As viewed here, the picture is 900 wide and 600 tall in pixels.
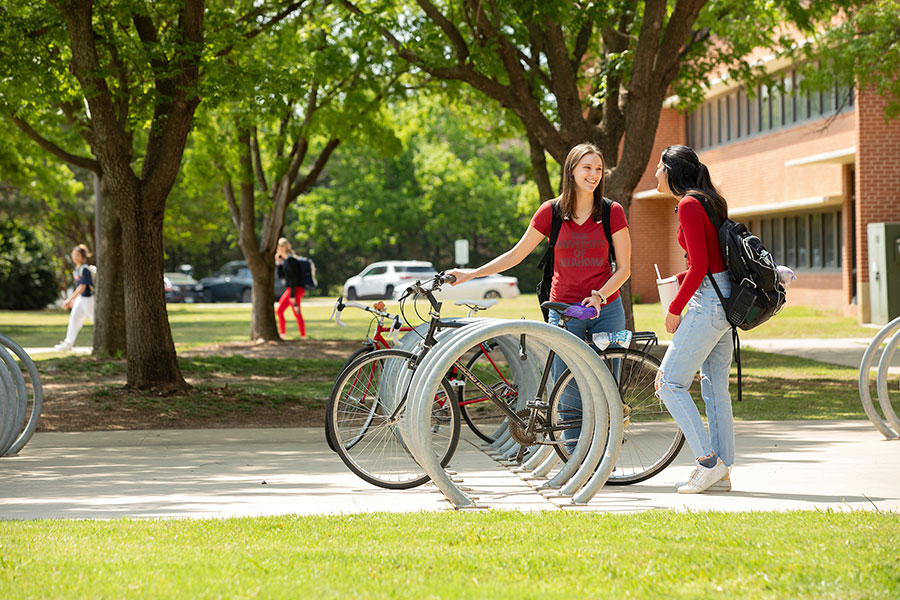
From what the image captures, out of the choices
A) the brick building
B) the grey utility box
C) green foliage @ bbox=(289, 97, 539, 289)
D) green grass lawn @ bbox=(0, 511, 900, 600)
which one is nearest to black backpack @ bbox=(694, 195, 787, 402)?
green grass lawn @ bbox=(0, 511, 900, 600)

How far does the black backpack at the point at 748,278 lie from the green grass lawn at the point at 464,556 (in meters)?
1.13

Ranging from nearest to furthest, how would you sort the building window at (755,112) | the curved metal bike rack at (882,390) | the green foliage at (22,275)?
1. the curved metal bike rack at (882,390)
2. the building window at (755,112)
3. the green foliage at (22,275)

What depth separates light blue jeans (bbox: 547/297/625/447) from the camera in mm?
7102

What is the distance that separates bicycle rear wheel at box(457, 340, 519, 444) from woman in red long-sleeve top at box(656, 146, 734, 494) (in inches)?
43.5

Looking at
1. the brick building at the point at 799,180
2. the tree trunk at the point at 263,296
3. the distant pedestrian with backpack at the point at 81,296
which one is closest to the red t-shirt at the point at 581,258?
the distant pedestrian with backpack at the point at 81,296

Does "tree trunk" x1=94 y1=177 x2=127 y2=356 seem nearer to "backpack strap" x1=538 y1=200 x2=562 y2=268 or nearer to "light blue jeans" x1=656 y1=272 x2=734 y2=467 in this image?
"backpack strap" x1=538 y1=200 x2=562 y2=268

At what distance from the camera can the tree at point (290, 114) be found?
15.7m

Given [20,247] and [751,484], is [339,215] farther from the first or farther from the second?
[751,484]

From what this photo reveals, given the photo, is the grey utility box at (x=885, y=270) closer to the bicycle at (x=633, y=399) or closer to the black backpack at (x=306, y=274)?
the black backpack at (x=306, y=274)

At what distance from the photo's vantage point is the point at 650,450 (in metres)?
7.92

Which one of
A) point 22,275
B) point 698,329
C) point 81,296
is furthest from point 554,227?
point 22,275

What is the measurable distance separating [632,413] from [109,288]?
1159 centimetres

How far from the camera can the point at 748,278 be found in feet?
21.2

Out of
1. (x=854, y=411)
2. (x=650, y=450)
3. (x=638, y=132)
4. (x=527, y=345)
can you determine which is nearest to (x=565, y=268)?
(x=527, y=345)
